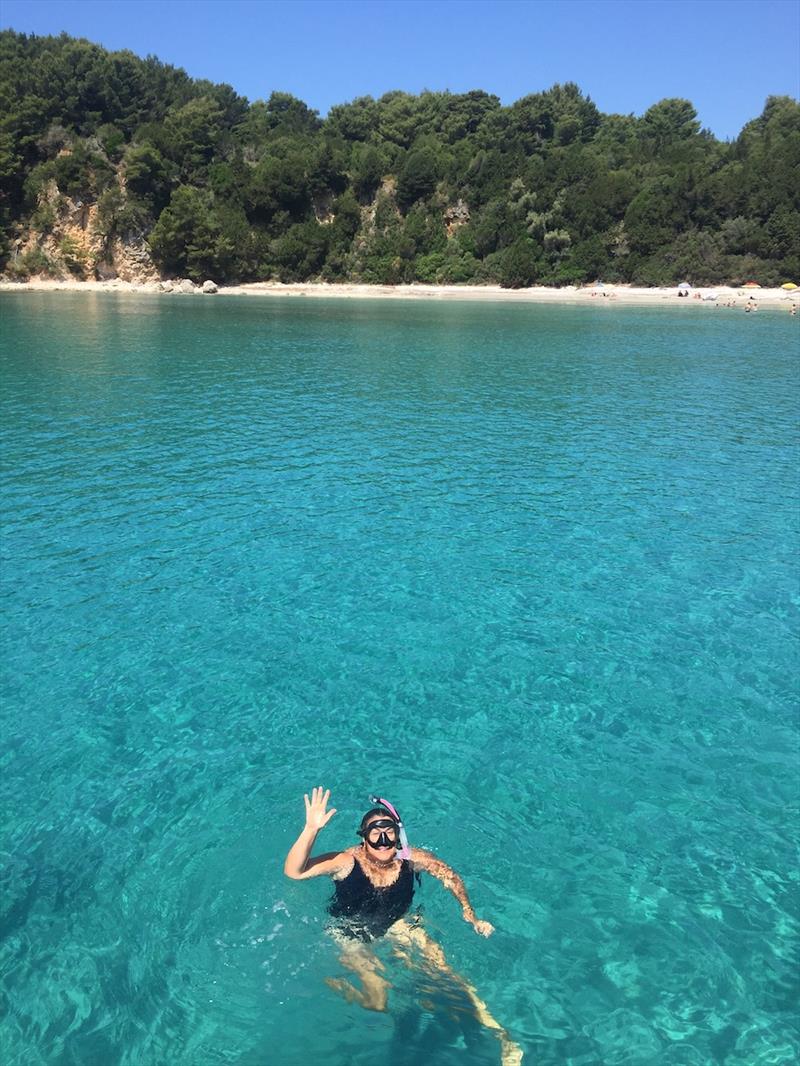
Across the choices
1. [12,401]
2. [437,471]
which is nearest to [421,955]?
[437,471]

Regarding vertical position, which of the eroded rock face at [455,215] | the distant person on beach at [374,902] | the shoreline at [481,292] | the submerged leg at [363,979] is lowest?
the submerged leg at [363,979]

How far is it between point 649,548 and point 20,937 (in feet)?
35.4

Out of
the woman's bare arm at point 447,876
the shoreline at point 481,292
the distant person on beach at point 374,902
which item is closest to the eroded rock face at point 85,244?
the shoreline at point 481,292

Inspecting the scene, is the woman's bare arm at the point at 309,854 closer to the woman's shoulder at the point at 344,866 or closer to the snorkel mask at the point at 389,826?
the woman's shoulder at the point at 344,866

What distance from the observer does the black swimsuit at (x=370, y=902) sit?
5023 millimetres

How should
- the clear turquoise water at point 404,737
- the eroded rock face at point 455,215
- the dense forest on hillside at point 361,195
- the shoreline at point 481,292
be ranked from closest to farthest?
the clear turquoise water at point 404,737, the shoreline at point 481,292, the dense forest on hillside at point 361,195, the eroded rock face at point 455,215

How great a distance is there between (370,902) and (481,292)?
293ft

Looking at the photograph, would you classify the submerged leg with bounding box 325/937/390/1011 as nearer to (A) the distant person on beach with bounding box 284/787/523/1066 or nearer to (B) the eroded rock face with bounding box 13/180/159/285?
(A) the distant person on beach with bounding box 284/787/523/1066

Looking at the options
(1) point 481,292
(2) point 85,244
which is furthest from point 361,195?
(2) point 85,244

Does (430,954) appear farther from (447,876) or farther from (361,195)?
(361,195)

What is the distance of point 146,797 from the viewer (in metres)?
6.93

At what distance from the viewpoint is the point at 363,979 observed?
5.03 meters

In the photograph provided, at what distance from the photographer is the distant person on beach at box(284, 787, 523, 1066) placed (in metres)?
4.91

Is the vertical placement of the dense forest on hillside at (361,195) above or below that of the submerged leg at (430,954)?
Answer: above
